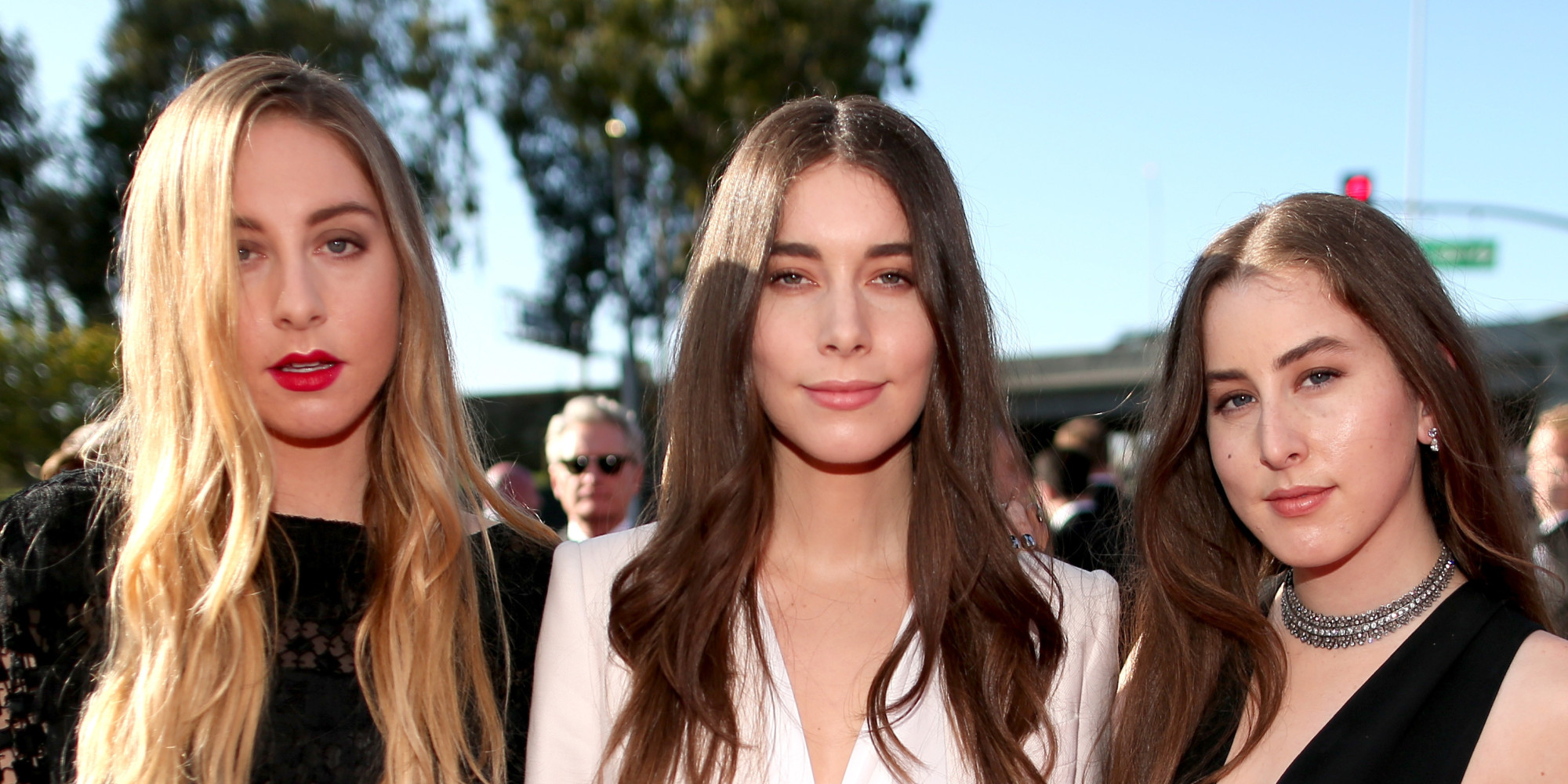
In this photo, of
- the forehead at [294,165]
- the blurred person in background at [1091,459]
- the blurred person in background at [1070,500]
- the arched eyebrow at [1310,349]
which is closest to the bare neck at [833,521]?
the arched eyebrow at [1310,349]

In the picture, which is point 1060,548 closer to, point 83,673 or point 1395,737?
point 1395,737

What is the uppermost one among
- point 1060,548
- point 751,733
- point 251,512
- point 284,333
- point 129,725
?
point 284,333

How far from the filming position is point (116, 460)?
235 centimetres

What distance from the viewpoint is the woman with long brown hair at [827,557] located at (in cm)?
232

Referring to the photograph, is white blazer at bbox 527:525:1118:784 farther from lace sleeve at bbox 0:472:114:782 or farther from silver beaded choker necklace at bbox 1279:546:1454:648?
lace sleeve at bbox 0:472:114:782

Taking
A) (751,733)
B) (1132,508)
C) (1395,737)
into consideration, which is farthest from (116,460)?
(1395,737)

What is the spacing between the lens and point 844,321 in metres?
2.31

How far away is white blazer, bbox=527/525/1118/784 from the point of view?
90.5 inches

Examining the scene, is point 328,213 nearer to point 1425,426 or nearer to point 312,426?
point 312,426

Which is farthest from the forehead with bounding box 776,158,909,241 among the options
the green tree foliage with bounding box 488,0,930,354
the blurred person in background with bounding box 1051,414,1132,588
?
the green tree foliage with bounding box 488,0,930,354

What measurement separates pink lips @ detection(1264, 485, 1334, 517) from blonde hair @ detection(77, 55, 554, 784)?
155cm

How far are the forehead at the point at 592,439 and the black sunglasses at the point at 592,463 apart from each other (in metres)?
0.02

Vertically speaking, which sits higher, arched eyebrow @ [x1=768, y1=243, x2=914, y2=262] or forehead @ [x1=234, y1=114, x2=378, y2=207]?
forehead @ [x1=234, y1=114, x2=378, y2=207]

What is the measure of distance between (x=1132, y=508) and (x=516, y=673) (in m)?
1.46
